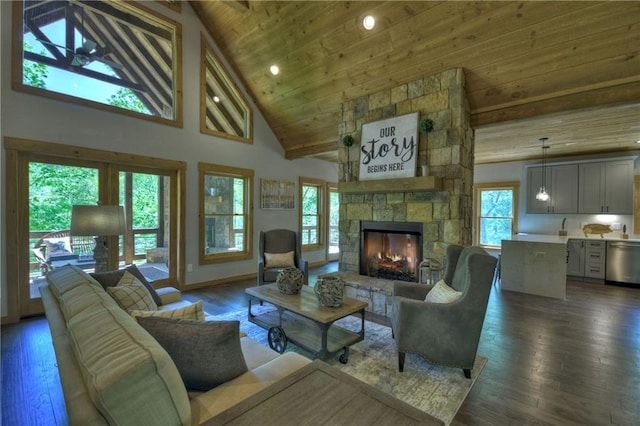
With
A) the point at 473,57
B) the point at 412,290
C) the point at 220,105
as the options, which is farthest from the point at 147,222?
the point at 473,57

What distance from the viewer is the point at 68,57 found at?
3.79 meters

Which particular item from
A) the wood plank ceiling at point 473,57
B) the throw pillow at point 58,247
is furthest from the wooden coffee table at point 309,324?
the wood plank ceiling at point 473,57

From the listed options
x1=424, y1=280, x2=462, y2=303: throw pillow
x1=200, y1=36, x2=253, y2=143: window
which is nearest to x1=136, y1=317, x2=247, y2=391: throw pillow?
x1=424, y1=280, x2=462, y2=303: throw pillow

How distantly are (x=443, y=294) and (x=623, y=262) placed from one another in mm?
5301

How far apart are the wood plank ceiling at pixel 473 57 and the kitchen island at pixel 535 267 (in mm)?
1861

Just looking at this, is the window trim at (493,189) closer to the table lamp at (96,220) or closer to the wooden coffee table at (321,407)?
the wooden coffee table at (321,407)

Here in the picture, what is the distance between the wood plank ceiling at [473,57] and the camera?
9.46 ft

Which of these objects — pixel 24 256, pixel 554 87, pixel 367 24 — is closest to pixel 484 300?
pixel 554 87

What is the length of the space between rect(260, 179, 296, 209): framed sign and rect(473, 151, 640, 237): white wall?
4790 millimetres

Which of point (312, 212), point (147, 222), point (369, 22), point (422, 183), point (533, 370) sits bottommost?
point (533, 370)

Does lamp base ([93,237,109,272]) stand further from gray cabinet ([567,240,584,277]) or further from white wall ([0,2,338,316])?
gray cabinet ([567,240,584,277])

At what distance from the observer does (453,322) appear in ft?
7.57

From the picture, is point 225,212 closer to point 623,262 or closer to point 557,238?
point 557,238

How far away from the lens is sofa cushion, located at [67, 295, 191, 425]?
86 cm
